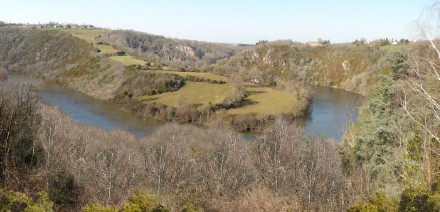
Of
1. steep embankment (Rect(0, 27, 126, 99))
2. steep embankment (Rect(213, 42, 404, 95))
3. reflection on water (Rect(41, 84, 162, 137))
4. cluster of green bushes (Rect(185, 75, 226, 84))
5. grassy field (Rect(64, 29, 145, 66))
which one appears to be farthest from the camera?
steep embankment (Rect(213, 42, 404, 95))

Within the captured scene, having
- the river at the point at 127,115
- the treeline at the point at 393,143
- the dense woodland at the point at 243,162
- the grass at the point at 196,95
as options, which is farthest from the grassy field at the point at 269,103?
the treeline at the point at 393,143

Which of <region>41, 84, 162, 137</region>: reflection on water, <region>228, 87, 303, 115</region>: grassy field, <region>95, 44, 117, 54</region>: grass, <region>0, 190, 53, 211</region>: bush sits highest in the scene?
<region>95, 44, 117, 54</region>: grass

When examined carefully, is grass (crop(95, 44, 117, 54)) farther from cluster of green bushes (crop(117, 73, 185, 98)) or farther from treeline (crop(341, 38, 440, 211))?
treeline (crop(341, 38, 440, 211))

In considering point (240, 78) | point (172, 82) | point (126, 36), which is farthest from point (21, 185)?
point (126, 36)

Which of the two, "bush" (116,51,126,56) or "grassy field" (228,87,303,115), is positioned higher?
"bush" (116,51,126,56)

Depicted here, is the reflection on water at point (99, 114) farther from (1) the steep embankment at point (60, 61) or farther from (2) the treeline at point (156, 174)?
(2) the treeline at point (156, 174)

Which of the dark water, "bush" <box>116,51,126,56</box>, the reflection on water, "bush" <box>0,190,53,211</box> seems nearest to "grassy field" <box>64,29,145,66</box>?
"bush" <box>116,51,126,56</box>

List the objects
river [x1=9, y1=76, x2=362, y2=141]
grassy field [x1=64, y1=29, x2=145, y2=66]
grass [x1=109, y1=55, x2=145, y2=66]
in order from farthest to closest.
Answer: grassy field [x1=64, y1=29, x2=145, y2=66]
grass [x1=109, y1=55, x2=145, y2=66]
river [x1=9, y1=76, x2=362, y2=141]

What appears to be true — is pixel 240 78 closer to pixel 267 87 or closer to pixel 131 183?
pixel 267 87
